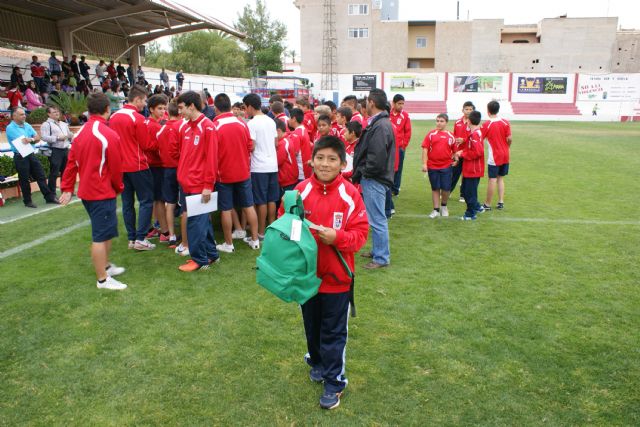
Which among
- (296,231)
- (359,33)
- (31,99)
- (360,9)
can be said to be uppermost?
(360,9)

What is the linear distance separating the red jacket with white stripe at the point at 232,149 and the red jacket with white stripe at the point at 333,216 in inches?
111

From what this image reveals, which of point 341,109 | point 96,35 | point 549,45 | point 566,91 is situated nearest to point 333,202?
point 341,109

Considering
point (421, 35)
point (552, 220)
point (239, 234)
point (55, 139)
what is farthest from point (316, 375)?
point (421, 35)

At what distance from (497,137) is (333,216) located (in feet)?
19.8

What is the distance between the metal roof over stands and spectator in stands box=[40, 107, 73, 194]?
9713 millimetres

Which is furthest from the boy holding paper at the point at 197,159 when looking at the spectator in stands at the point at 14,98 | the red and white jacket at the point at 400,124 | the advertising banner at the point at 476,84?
the advertising banner at the point at 476,84

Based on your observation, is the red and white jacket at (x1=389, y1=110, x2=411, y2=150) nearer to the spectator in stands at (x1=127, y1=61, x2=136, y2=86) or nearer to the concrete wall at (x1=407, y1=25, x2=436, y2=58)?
the spectator in stands at (x1=127, y1=61, x2=136, y2=86)

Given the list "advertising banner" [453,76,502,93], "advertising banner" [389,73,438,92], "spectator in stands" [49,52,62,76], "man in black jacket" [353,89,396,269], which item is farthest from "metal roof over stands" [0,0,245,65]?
"advertising banner" [453,76,502,93]

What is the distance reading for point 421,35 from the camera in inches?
1903

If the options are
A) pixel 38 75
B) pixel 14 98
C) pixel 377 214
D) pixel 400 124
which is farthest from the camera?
pixel 38 75

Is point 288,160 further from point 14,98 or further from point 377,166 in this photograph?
point 14,98

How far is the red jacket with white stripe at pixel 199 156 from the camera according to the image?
16.8ft

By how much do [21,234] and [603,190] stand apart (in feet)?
36.2

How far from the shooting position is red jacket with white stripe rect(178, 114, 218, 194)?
5.11m
